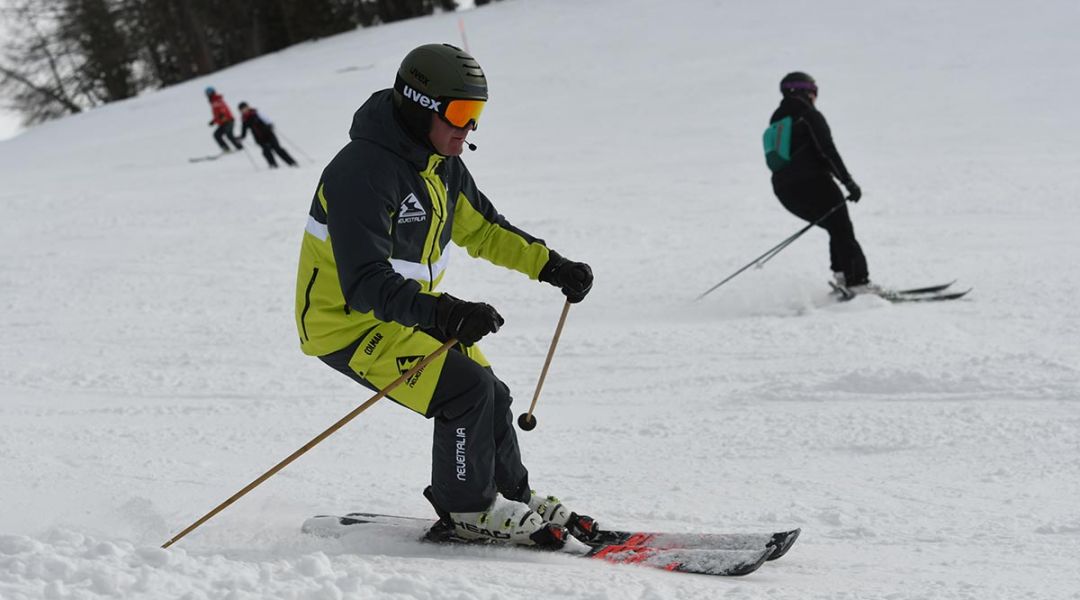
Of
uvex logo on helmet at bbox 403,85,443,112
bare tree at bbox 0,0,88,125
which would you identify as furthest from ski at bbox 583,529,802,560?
bare tree at bbox 0,0,88,125

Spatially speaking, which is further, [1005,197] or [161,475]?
[1005,197]

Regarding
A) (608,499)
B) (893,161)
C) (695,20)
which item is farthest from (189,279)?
(695,20)

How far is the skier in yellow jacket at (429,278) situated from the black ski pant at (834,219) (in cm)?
419

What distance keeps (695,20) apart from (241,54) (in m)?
25.2

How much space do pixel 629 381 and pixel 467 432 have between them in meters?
2.72

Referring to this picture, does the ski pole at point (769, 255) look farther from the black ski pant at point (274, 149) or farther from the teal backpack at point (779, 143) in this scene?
the black ski pant at point (274, 149)

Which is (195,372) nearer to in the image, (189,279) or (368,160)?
(189,279)

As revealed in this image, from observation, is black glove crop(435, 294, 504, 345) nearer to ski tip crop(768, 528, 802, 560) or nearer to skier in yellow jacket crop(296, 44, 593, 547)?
skier in yellow jacket crop(296, 44, 593, 547)

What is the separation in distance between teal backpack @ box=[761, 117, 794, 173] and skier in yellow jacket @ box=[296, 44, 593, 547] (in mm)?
4105

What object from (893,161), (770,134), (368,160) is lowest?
(893,161)

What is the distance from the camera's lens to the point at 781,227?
9891 mm

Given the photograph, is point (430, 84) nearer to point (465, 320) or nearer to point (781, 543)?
point (465, 320)

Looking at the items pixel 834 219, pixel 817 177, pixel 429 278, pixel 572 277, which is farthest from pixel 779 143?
pixel 429 278

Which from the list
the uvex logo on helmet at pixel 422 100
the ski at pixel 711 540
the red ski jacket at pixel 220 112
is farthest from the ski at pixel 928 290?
the red ski jacket at pixel 220 112
